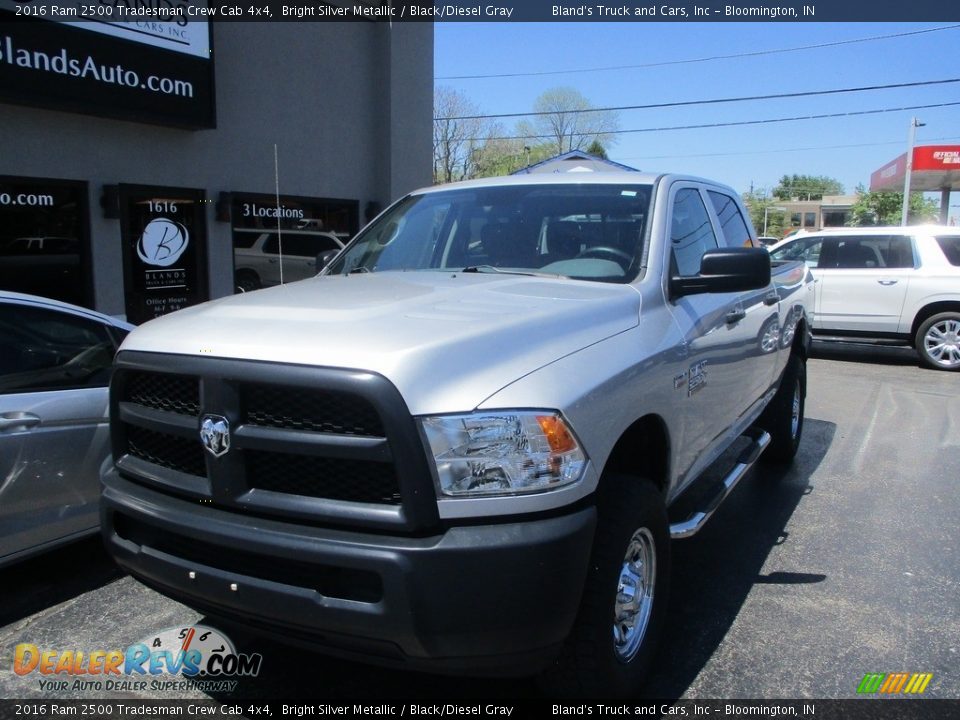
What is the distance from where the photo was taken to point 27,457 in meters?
3.52

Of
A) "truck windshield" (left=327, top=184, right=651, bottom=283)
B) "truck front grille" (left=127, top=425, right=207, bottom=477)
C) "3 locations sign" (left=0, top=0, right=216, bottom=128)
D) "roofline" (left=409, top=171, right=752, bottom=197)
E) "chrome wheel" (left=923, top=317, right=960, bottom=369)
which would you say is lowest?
"chrome wheel" (left=923, top=317, right=960, bottom=369)

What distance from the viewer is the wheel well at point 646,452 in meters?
A: 2.92

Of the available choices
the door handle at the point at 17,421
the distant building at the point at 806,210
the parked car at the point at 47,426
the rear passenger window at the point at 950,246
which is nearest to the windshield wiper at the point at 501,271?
the parked car at the point at 47,426

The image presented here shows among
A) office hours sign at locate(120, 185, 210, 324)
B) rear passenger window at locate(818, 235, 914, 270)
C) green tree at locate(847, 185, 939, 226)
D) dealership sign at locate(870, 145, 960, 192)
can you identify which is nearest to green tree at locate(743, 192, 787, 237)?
green tree at locate(847, 185, 939, 226)

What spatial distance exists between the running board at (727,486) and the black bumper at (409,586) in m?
1.02

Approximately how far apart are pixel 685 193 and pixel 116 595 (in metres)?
3.45

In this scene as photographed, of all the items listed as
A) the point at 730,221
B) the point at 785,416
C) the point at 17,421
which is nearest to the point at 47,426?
the point at 17,421

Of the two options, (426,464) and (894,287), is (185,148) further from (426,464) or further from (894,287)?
(894,287)

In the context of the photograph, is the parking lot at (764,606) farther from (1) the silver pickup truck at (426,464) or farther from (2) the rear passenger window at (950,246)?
(2) the rear passenger window at (950,246)

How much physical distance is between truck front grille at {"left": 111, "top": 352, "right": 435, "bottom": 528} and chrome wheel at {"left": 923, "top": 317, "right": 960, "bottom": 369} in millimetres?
10677

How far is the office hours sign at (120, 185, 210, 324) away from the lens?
8859 millimetres

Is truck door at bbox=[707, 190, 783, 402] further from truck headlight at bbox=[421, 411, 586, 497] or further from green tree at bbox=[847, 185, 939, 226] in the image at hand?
green tree at bbox=[847, 185, 939, 226]

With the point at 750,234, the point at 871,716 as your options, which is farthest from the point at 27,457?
the point at 750,234

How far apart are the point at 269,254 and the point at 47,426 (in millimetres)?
7145
